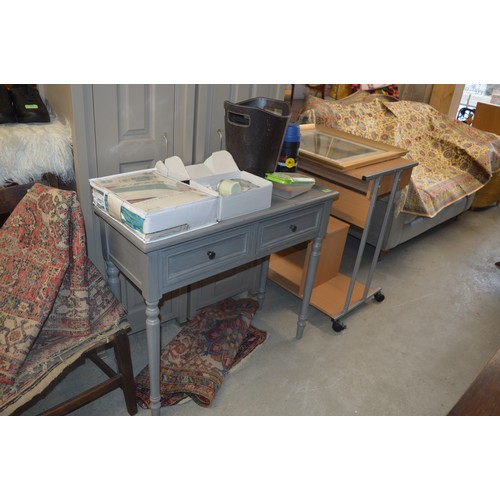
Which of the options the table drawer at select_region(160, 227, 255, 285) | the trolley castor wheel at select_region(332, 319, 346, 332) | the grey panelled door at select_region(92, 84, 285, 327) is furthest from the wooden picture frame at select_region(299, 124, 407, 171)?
the trolley castor wheel at select_region(332, 319, 346, 332)

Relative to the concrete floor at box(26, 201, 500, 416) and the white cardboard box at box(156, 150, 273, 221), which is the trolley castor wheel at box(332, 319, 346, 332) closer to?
the concrete floor at box(26, 201, 500, 416)

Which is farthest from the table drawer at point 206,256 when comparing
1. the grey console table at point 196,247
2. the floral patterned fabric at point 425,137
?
the floral patterned fabric at point 425,137

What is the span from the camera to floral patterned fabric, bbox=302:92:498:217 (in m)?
3.14

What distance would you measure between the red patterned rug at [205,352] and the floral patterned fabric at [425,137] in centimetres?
154

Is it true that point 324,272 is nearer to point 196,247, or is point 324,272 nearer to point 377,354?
point 377,354

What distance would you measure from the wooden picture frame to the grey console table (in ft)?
0.62

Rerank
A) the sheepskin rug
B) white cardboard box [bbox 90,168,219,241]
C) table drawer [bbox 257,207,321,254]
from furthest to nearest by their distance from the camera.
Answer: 1. table drawer [bbox 257,207,321,254]
2. the sheepskin rug
3. white cardboard box [bbox 90,168,219,241]

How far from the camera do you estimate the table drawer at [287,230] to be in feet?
5.47

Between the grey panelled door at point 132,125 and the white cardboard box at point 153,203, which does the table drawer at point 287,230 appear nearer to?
the white cardboard box at point 153,203

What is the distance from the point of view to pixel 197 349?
2.02 meters

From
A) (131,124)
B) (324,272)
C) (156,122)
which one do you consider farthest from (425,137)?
(131,124)

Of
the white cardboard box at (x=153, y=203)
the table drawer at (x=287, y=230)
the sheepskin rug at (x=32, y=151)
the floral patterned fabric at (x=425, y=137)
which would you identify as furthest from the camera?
the floral patterned fabric at (x=425, y=137)
